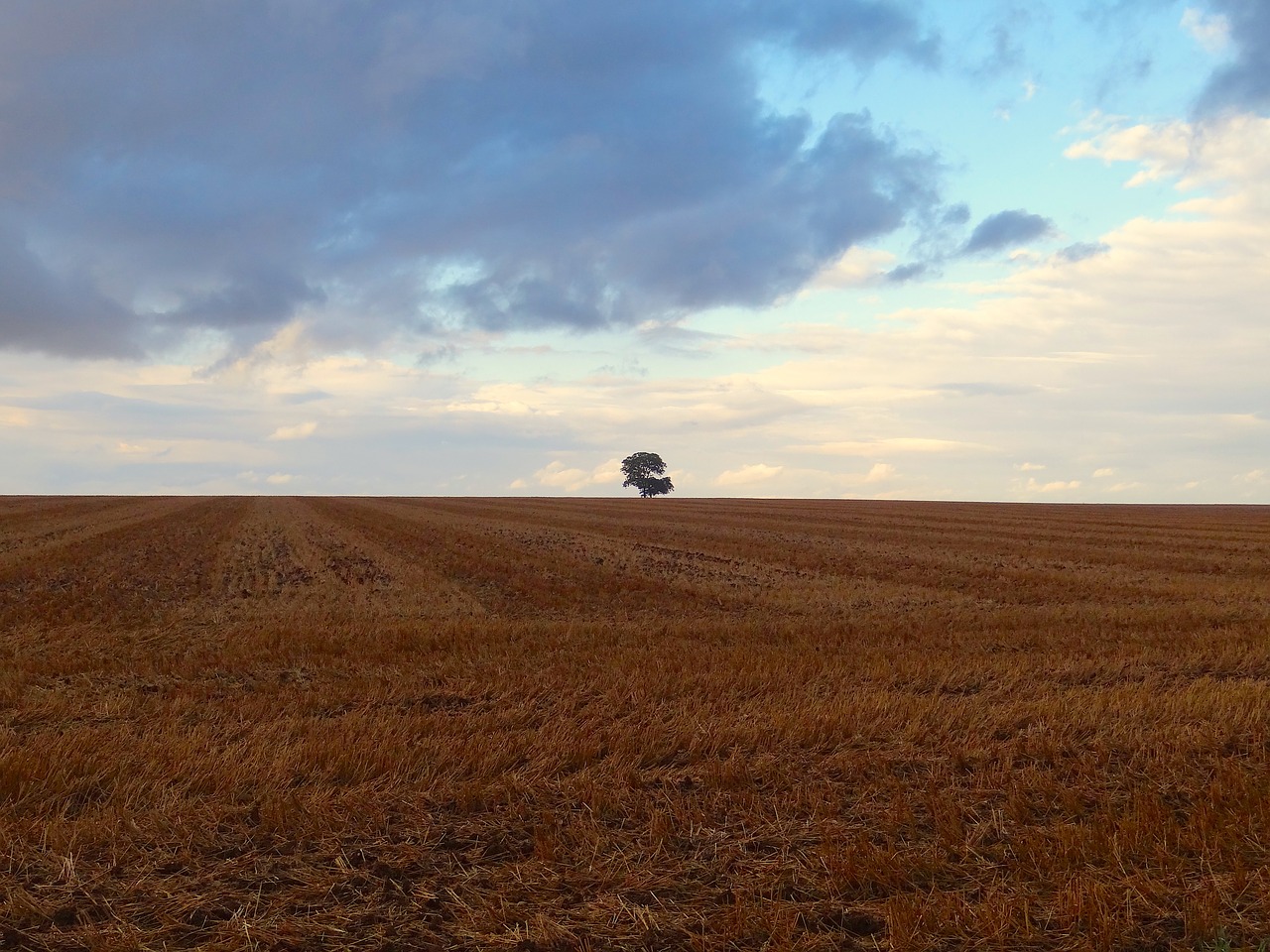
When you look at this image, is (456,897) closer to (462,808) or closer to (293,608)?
(462,808)

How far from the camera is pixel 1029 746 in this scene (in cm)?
694

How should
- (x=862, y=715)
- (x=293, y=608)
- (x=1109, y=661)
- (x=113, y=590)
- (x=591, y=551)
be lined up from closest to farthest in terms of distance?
(x=862, y=715) → (x=1109, y=661) → (x=293, y=608) → (x=113, y=590) → (x=591, y=551)

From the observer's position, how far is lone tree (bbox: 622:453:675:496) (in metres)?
109

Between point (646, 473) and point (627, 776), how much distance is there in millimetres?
103859

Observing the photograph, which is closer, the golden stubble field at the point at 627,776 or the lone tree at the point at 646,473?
the golden stubble field at the point at 627,776

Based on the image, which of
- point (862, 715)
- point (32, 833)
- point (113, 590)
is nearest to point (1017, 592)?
point (862, 715)

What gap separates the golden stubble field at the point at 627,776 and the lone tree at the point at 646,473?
309 ft

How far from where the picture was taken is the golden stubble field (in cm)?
437

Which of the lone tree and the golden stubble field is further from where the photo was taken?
the lone tree

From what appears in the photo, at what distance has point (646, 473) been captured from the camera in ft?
361

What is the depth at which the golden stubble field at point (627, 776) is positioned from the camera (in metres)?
4.37

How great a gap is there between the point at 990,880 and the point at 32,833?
19.6 ft

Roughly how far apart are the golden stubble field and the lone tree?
94.1 m

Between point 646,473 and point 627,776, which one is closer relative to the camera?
point 627,776
